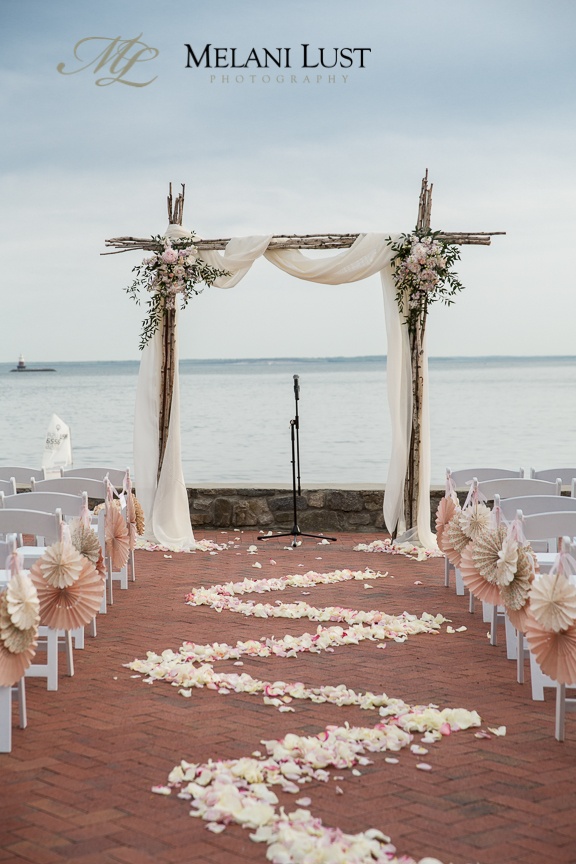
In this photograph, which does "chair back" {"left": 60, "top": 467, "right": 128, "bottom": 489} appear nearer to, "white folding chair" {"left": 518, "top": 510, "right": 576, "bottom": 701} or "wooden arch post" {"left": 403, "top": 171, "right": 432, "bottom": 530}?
"wooden arch post" {"left": 403, "top": 171, "right": 432, "bottom": 530}

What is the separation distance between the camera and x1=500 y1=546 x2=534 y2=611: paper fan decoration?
3957 mm

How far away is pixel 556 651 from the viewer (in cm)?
345

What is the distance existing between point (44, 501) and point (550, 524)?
→ 2584 millimetres

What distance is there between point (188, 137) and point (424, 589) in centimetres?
Answer: 1678

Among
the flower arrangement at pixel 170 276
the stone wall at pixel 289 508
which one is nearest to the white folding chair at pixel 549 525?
the flower arrangement at pixel 170 276

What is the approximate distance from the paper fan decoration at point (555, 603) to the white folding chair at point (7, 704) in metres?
1.89

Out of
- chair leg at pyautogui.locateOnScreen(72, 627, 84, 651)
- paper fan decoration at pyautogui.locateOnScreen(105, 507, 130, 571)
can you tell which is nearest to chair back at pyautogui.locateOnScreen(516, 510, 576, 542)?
chair leg at pyautogui.locateOnScreen(72, 627, 84, 651)

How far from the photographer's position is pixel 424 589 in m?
6.68

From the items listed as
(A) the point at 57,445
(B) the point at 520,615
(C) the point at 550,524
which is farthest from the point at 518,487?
(A) the point at 57,445

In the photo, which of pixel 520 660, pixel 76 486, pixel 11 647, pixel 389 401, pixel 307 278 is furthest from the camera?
pixel 307 278

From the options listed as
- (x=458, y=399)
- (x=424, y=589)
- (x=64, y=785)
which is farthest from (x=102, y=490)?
(x=458, y=399)

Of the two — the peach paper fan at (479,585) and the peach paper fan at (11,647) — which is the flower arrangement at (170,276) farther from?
the peach paper fan at (11,647)

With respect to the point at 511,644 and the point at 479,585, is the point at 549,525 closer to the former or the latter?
the point at 479,585

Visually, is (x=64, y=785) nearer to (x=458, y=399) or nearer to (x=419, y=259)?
(x=419, y=259)
